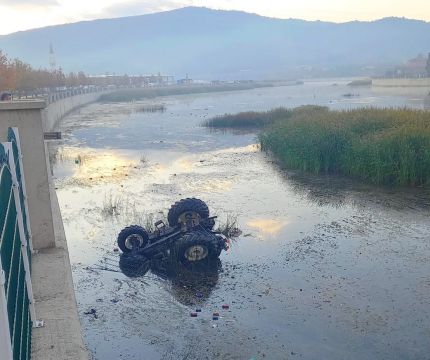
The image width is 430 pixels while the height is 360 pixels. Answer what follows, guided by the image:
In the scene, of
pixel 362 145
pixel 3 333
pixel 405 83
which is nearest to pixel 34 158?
pixel 3 333

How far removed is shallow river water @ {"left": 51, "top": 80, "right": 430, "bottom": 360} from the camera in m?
8.09

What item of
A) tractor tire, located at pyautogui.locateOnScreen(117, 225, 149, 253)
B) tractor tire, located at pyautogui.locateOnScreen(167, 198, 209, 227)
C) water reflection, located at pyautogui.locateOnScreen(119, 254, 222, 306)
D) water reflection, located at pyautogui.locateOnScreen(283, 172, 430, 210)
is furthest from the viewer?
water reflection, located at pyautogui.locateOnScreen(283, 172, 430, 210)

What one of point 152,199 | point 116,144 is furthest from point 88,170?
Result: point 116,144

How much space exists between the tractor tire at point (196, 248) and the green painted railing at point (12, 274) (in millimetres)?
4330

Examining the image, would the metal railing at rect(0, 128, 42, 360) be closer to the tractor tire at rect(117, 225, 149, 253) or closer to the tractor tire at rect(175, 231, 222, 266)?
the tractor tire at rect(175, 231, 222, 266)

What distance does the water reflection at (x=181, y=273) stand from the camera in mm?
9880

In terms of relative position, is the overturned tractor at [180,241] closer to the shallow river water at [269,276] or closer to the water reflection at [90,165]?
the shallow river water at [269,276]

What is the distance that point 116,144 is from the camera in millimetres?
33250

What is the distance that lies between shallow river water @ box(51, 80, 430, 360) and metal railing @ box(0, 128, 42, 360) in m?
3.08

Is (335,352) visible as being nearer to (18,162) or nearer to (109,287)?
(109,287)

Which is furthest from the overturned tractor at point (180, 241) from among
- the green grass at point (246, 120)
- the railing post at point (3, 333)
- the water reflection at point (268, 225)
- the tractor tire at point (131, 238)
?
the green grass at point (246, 120)

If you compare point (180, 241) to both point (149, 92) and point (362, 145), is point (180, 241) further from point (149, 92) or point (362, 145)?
point (149, 92)

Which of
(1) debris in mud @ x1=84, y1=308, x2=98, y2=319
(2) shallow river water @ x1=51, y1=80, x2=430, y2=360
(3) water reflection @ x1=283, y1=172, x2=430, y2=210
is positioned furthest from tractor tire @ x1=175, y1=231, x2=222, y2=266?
(3) water reflection @ x1=283, y1=172, x2=430, y2=210

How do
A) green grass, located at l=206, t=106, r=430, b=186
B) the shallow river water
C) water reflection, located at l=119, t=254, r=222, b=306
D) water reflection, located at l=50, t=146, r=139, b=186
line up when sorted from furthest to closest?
1. water reflection, located at l=50, t=146, r=139, b=186
2. green grass, located at l=206, t=106, r=430, b=186
3. water reflection, located at l=119, t=254, r=222, b=306
4. the shallow river water
